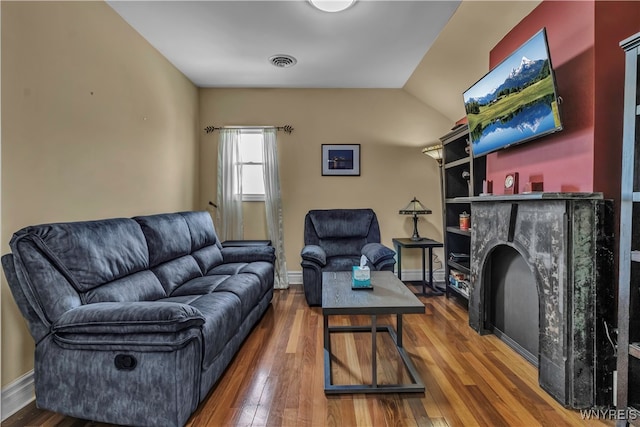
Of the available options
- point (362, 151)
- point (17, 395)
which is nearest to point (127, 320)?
point (17, 395)

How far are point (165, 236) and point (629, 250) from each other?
286cm

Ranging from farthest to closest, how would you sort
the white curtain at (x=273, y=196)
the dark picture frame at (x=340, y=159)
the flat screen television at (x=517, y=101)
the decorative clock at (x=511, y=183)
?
1. the dark picture frame at (x=340, y=159)
2. the white curtain at (x=273, y=196)
3. the decorative clock at (x=511, y=183)
4. the flat screen television at (x=517, y=101)

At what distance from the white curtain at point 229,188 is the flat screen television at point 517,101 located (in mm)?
2796

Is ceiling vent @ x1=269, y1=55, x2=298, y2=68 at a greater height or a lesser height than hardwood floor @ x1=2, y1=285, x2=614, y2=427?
greater

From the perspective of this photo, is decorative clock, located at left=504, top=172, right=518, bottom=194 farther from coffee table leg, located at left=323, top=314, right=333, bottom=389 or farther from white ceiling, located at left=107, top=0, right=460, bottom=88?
coffee table leg, located at left=323, top=314, right=333, bottom=389

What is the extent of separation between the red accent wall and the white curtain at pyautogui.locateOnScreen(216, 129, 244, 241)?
10.8ft

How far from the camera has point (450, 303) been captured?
11.0ft

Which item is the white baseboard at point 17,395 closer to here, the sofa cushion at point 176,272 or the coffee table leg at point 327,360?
the sofa cushion at point 176,272

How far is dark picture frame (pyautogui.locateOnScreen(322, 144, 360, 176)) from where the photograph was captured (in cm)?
414

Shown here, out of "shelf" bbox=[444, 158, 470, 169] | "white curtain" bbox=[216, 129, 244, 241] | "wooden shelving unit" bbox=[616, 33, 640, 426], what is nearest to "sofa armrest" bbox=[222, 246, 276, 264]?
"white curtain" bbox=[216, 129, 244, 241]

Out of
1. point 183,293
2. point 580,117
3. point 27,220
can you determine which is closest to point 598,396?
point 580,117

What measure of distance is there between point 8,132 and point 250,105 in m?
2.79

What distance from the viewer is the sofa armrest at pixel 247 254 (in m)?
3.25

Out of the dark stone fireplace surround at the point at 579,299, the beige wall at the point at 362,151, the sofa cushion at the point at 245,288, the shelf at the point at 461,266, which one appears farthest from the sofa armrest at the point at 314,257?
the dark stone fireplace surround at the point at 579,299
